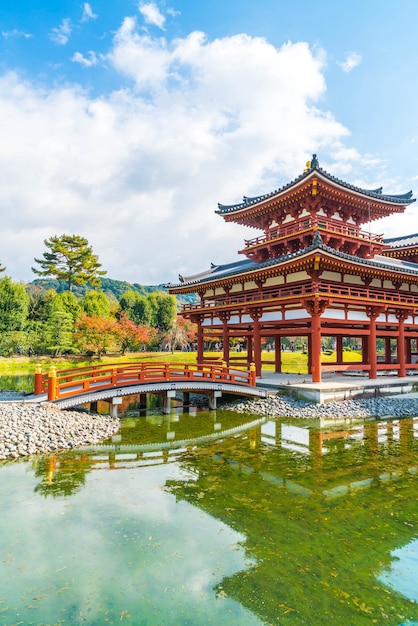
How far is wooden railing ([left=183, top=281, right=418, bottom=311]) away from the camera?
1853 cm

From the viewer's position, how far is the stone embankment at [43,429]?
36.4 feet

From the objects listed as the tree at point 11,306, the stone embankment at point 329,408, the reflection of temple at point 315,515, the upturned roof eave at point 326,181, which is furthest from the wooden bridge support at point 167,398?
the tree at point 11,306

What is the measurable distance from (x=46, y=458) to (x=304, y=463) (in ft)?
24.3

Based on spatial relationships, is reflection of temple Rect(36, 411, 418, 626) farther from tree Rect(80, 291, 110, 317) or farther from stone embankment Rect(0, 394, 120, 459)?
tree Rect(80, 291, 110, 317)

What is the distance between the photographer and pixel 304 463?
10508 mm

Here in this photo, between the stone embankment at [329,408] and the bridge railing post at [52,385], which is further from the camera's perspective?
the stone embankment at [329,408]

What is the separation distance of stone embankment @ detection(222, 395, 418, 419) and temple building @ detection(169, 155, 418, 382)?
226cm

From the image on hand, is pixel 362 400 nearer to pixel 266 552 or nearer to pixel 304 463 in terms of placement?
pixel 304 463

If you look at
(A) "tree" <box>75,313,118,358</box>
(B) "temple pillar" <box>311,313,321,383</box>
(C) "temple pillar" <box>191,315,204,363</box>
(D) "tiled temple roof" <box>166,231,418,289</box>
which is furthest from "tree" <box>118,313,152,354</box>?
(B) "temple pillar" <box>311,313,321,383</box>

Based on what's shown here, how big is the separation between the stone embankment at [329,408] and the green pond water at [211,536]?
14.7ft

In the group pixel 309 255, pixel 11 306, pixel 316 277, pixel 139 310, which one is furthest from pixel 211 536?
pixel 139 310

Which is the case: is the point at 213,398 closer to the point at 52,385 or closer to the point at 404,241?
the point at 52,385

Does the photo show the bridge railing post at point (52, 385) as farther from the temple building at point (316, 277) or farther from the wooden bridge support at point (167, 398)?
the temple building at point (316, 277)

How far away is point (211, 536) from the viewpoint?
6531mm
